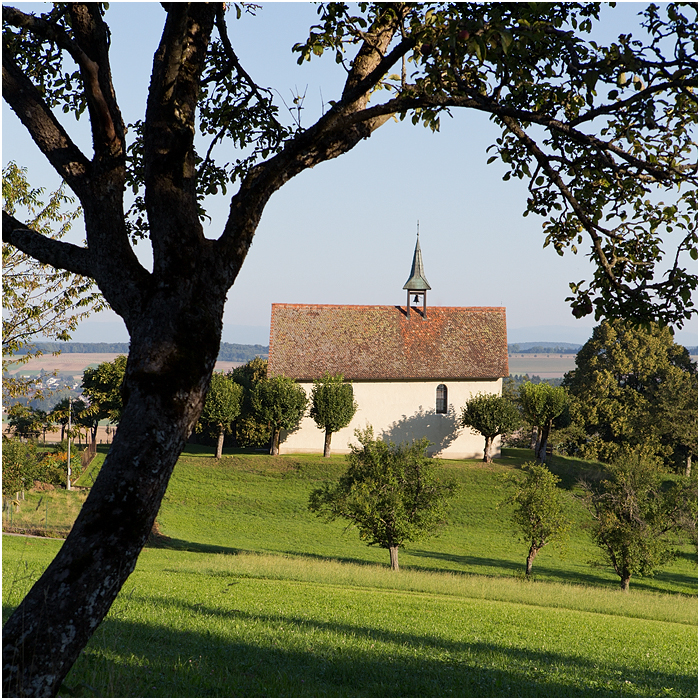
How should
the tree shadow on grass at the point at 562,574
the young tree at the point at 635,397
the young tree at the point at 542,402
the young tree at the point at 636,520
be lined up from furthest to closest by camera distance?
the young tree at the point at 635,397 → the young tree at the point at 542,402 → the tree shadow on grass at the point at 562,574 → the young tree at the point at 636,520

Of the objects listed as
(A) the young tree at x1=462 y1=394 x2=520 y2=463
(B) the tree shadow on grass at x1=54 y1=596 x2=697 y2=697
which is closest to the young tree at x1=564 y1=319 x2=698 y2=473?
(A) the young tree at x1=462 y1=394 x2=520 y2=463

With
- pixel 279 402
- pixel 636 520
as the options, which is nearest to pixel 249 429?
pixel 279 402

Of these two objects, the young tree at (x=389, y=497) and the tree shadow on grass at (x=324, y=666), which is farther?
the young tree at (x=389, y=497)

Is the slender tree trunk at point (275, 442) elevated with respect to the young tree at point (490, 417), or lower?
lower

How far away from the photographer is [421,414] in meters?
50.9

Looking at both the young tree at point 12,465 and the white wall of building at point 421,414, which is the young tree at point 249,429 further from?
the young tree at point 12,465

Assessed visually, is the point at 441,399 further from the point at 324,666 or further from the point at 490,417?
the point at 324,666

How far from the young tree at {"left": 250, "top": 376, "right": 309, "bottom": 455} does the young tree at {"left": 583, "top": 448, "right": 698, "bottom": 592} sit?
22594 mm

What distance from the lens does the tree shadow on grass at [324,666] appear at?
6.13 metres

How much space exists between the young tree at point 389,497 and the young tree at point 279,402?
58.0ft

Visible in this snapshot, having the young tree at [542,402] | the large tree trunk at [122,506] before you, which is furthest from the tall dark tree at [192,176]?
the young tree at [542,402]

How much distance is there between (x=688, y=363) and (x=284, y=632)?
53427mm

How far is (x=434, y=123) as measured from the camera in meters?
6.30

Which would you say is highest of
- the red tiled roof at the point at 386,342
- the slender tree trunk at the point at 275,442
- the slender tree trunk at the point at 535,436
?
the red tiled roof at the point at 386,342
